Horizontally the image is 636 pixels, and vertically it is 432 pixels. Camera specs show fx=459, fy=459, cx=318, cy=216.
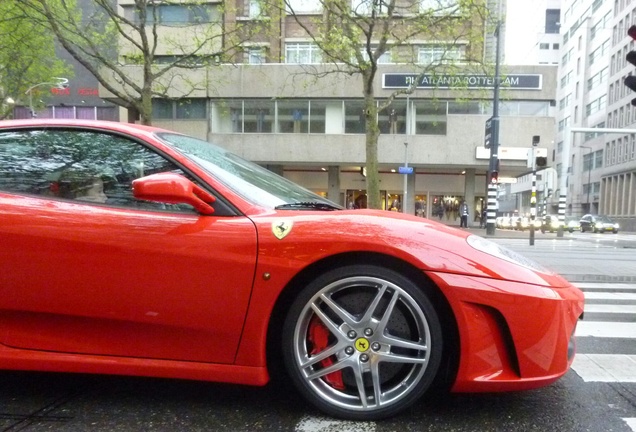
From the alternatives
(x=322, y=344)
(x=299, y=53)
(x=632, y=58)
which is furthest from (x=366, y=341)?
(x=299, y=53)

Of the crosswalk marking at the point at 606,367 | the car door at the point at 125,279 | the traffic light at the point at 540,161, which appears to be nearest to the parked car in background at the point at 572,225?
the traffic light at the point at 540,161

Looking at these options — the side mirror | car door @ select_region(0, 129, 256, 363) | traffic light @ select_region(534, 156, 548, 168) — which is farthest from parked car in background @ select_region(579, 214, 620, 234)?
the side mirror

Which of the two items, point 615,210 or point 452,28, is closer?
point 452,28

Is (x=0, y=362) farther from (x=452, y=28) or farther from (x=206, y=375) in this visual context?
(x=452, y=28)

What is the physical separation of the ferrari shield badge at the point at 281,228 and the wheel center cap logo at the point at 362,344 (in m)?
0.60

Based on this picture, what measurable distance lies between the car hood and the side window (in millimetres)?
644

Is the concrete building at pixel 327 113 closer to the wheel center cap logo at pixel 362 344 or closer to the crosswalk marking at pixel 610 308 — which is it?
the crosswalk marking at pixel 610 308

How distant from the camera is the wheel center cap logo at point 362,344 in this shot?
2.11 m

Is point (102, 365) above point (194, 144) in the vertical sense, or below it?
below

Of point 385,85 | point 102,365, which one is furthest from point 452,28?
point 102,365

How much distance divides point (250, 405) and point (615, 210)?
217 feet

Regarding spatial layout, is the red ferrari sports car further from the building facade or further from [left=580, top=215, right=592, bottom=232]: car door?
the building facade

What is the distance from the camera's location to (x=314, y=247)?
210cm

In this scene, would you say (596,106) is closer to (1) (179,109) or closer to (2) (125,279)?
(1) (179,109)
